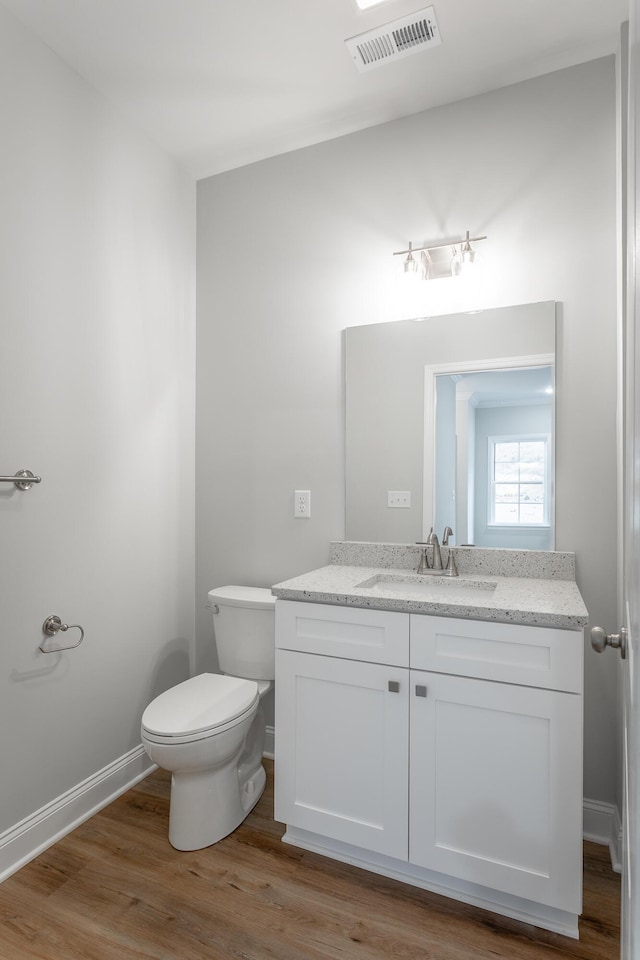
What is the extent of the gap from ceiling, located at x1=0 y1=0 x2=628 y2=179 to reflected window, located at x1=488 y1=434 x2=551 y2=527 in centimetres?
134

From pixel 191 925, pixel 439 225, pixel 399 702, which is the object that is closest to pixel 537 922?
pixel 399 702

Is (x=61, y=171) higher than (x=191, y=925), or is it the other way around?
(x=61, y=171)

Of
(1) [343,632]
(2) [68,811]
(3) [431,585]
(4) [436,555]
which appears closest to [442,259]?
(4) [436,555]

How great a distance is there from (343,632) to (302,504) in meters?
0.79

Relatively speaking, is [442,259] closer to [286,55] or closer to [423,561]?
[286,55]

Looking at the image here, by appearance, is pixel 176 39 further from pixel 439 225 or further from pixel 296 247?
pixel 439 225

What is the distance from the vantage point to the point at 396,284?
225 centimetres

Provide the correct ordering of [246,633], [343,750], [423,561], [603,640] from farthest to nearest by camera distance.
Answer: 1. [246,633]
2. [423,561]
3. [343,750]
4. [603,640]

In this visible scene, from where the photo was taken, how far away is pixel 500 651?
1543 mm

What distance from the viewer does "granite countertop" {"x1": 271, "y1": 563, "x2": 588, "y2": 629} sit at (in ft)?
4.97

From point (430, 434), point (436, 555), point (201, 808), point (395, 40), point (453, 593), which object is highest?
point (395, 40)

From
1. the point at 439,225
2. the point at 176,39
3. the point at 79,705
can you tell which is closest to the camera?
the point at 176,39

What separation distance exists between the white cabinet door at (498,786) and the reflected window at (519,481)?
71 centimetres

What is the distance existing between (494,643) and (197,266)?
217 cm
